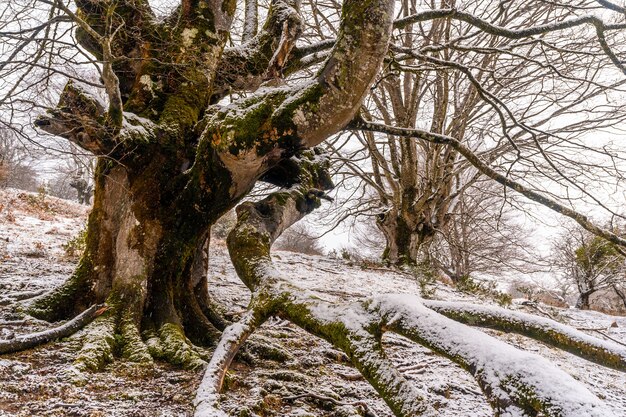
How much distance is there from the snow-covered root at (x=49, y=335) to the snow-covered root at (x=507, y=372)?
2234mm

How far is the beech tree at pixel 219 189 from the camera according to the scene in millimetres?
1367

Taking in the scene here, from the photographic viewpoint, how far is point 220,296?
412 cm

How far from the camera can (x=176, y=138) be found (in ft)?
9.64

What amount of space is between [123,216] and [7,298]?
3.95ft

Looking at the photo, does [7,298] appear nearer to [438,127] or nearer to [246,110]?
[246,110]

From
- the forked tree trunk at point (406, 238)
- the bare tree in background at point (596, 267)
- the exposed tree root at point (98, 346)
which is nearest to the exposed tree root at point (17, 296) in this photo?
the exposed tree root at point (98, 346)

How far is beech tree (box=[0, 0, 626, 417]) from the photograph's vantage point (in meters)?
1.37

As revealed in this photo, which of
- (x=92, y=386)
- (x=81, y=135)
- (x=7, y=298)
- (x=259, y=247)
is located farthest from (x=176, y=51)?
(x=92, y=386)

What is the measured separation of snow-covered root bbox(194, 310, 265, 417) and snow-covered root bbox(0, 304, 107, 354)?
4.13 ft

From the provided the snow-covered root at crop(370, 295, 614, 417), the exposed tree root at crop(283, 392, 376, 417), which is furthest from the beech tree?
the exposed tree root at crop(283, 392, 376, 417)

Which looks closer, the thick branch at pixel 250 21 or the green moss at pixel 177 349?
the green moss at pixel 177 349

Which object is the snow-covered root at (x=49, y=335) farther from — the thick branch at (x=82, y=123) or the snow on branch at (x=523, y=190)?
the snow on branch at (x=523, y=190)

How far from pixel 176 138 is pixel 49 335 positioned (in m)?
1.70

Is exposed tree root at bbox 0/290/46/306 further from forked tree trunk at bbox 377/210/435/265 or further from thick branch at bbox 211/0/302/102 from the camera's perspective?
forked tree trunk at bbox 377/210/435/265
